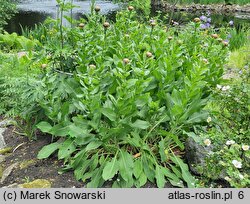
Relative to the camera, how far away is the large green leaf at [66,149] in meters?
3.12

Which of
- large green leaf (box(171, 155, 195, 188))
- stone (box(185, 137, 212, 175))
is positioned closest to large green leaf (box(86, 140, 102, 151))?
large green leaf (box(171, 155, 195, 188))

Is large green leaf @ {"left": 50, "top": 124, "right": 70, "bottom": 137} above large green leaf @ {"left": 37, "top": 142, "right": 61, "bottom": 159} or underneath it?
above

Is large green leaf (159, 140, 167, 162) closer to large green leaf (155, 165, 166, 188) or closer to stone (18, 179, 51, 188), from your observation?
large green leaf (155, 165, 166, 188)

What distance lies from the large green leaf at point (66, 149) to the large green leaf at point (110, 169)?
1.19ft

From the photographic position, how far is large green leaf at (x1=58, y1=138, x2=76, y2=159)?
3.12 metres

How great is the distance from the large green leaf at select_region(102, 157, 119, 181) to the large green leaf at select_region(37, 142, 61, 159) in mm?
570

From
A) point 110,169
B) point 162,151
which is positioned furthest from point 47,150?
point 162,151

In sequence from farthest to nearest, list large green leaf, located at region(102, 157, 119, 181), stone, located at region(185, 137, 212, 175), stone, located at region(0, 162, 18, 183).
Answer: stone, located at region(0, 162, 18, 183), stone, located at region(185, 137, 212, 175), large green leaf, located at region(102, 157, 119, 181)

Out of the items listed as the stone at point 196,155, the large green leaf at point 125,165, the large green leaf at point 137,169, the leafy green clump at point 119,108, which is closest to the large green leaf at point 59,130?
the leafy green clump at point 119,108

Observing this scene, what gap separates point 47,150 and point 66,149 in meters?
0.22

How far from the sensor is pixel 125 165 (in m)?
2.97

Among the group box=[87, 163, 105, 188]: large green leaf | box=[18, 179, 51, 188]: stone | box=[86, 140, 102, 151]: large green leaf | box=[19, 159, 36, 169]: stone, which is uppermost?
box=[86, 140, 102, 151]: large green leaf
